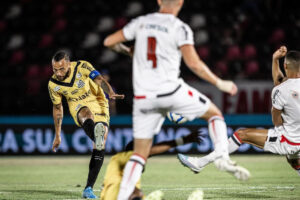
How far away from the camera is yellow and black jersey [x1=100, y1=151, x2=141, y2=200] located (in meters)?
6.84

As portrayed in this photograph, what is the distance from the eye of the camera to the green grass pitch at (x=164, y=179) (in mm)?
9164

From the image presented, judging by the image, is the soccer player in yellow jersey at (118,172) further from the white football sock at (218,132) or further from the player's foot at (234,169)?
the player's foot at (234,169)

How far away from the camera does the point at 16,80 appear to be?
18188 mm

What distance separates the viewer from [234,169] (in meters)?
6.26

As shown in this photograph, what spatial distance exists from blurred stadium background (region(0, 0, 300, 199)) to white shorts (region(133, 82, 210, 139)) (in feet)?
31.7

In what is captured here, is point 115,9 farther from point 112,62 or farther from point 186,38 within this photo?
point 186,38

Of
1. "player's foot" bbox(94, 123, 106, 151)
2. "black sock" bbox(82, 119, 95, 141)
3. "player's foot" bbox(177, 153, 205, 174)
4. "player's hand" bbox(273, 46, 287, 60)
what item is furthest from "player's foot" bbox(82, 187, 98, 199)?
"player's hand" bbox(273, 46, 287, 60)

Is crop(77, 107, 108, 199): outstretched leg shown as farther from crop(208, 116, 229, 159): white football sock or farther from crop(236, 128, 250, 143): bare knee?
crop(208, 116, 229, 159): white football sock

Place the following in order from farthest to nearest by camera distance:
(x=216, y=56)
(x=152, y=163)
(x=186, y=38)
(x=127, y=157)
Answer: (x=216, y=56)
(x=152, y=163)
(x=127, y=157)
(x=186, y=38)

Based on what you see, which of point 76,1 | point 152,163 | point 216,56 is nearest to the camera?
point 152,163

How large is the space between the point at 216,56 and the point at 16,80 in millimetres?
6544

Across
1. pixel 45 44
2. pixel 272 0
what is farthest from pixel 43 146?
pixel 272 0

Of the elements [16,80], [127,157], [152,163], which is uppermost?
[127,157]

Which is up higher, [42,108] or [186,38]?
[186,38]
